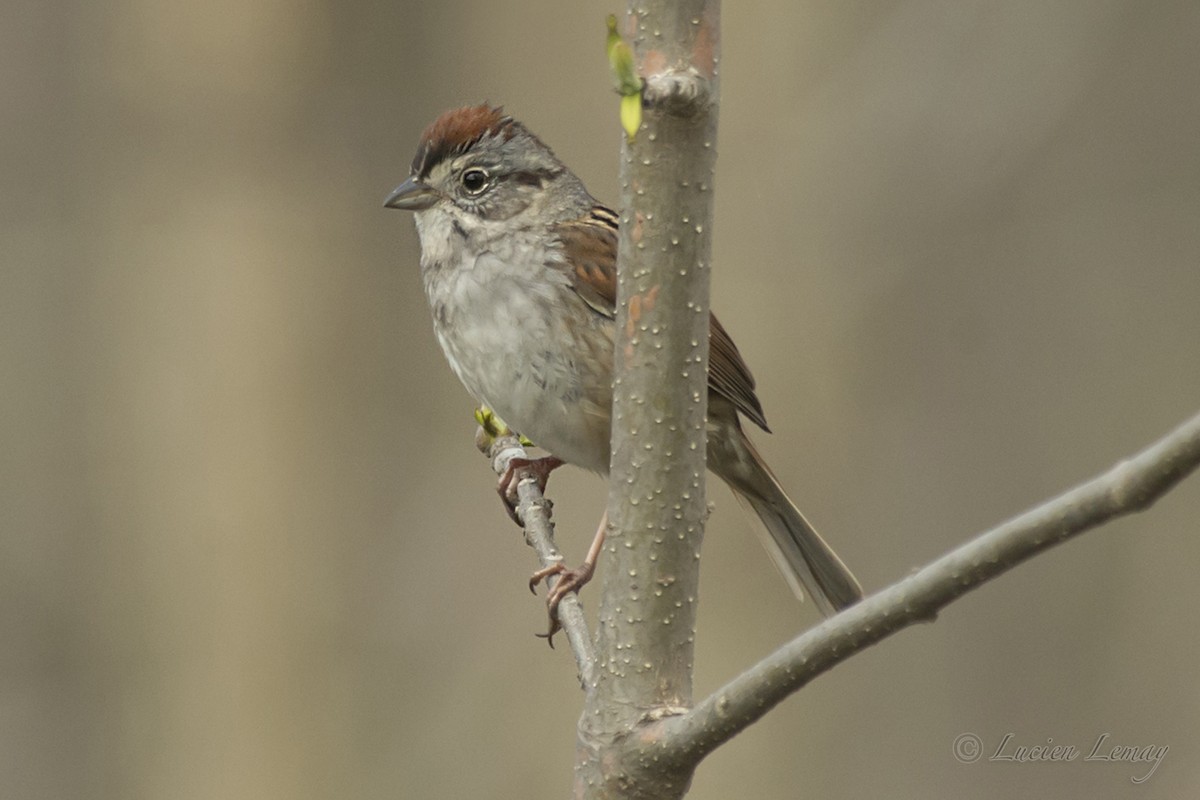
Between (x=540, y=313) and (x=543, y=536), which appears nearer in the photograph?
(x=543, y=536)

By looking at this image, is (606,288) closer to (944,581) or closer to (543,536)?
(543,536)

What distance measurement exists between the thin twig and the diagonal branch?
0.36 meters

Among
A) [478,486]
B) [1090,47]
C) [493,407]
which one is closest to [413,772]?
[478,486]

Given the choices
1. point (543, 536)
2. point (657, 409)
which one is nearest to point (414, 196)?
point (543, 536)

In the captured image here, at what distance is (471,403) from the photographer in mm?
7184

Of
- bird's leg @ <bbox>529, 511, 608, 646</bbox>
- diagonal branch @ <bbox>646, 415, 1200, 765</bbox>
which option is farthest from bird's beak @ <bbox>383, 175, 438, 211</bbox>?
diagonal branch @ <bbox>646, 415, 1200, 765</bbox>

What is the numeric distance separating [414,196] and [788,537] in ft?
4.23

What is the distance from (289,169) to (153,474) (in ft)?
4.74

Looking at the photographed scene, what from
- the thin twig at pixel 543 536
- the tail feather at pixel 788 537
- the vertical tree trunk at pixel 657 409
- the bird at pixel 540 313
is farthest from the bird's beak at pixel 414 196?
the vertical tree trunk at pixel 657 409

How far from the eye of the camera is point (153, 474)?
6.91 meters

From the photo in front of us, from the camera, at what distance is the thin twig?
9.06 feet

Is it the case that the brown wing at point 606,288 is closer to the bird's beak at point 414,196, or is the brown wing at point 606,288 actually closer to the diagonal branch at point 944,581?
the bird's beak at point 414,196

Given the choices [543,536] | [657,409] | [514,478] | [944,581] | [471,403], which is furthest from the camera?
[471,403]

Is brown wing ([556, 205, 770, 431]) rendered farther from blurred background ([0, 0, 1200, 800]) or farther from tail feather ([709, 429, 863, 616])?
blurred background ([0, 0, 1200, 800])
